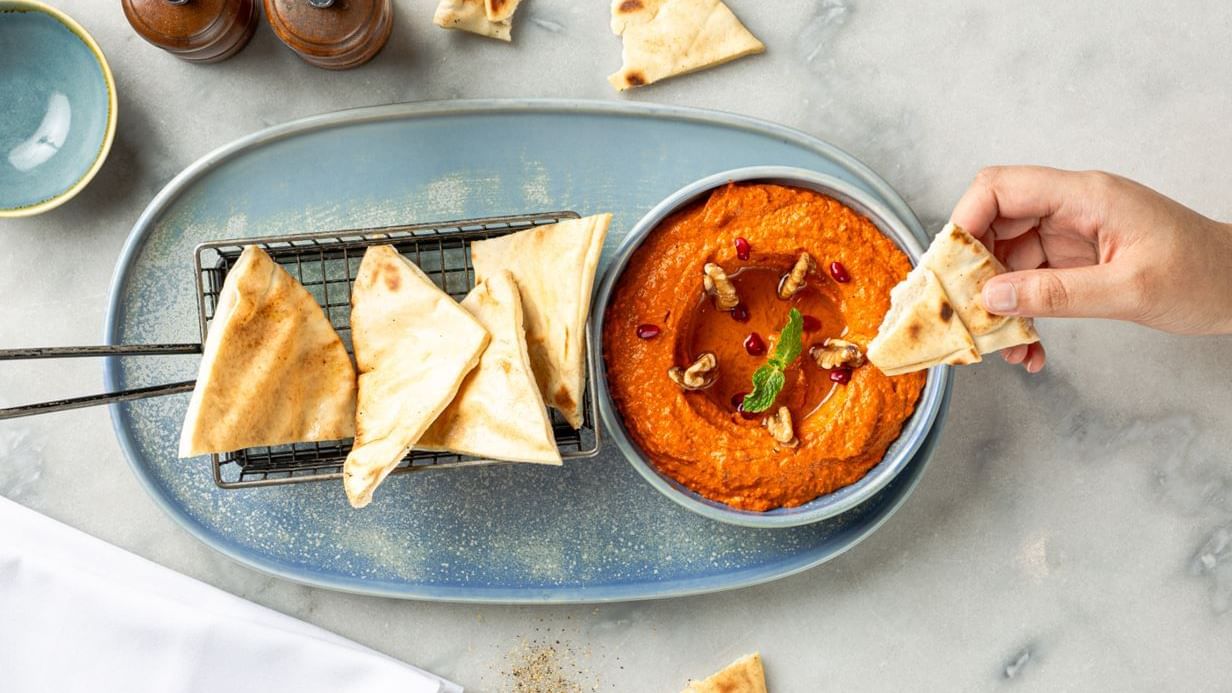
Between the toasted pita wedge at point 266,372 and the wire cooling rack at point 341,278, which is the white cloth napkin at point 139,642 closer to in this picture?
the wire cooling rack at point 341,278

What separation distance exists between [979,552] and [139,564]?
248cm

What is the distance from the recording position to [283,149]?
109 inches

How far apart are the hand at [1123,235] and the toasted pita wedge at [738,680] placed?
1360 millimetres

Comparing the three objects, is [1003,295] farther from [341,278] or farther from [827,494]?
[341,278]

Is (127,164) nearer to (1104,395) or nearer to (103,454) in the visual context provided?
(103,454)

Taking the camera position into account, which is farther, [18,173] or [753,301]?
[18,173]

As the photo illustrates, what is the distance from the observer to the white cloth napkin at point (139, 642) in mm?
2818

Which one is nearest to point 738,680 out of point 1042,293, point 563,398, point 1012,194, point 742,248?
point 563,398

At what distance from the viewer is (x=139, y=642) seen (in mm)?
2834

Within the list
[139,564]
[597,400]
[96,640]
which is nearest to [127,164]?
[139,564]

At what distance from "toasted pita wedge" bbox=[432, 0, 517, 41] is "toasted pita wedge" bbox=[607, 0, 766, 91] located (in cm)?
32

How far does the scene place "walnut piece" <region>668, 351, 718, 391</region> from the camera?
8.07 ft

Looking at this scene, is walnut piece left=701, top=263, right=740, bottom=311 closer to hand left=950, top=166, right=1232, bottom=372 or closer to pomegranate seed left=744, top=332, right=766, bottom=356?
pomegranate seed left=744, top=332, right=766, bottom=356

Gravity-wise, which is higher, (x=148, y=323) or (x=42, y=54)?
(x=42, y=54)
